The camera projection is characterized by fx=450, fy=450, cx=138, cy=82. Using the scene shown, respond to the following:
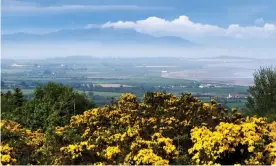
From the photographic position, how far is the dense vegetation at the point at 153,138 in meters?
11.7

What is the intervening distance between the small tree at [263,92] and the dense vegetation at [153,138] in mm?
24971

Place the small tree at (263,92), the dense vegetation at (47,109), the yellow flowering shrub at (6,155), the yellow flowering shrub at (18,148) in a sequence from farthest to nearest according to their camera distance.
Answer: the small tree at (263,92), the dense vegetation at (47,109), the yellow flowering shrub at (18,148), the yellow flowering shrub at (6,155)

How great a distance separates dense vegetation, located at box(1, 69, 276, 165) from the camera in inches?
461

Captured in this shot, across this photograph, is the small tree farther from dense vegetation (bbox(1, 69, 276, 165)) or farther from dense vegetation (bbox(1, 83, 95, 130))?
dense vegetation (bbox(1, 69, 276, 165))

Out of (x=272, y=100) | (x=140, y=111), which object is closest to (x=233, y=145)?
(x=140, y=111)

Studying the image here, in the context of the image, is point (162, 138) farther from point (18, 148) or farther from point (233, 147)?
point (18, 148)

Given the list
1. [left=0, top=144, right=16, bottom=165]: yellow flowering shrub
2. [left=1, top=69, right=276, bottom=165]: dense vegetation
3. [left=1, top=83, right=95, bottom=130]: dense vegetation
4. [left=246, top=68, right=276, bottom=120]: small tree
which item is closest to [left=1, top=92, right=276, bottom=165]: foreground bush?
[left=1, top=69, right=276, bottom=165]: dense vegetation

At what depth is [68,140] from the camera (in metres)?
13.4

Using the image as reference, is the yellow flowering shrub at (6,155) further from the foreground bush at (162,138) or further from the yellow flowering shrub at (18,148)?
the foreground bush at (162,138)

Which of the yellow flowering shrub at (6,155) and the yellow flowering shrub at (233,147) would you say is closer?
the yellow flowering shrub at (233,147)

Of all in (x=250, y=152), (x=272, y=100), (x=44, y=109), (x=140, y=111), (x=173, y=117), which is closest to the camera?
(x=250, y=152)

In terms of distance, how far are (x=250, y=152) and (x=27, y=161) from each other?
6.36m

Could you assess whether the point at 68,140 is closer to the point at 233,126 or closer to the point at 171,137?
the point at 171,137

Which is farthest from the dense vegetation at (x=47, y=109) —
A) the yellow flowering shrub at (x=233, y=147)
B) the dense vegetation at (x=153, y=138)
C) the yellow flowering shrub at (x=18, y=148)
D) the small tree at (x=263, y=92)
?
the small tree at (x=263, y=92)
